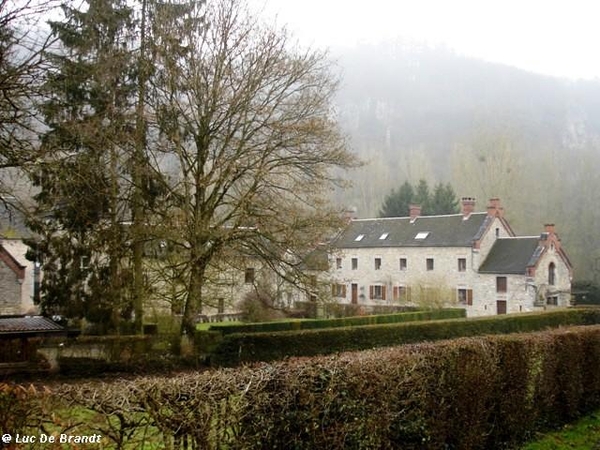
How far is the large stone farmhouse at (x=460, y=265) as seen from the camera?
35781mm

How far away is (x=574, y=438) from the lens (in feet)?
31.7

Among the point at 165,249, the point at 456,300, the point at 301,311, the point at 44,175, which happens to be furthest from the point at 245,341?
the point at 456,300

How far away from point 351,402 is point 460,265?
34.1 m

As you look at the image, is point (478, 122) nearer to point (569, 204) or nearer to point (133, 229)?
point (569, 204)

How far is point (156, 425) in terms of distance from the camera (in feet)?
15.6

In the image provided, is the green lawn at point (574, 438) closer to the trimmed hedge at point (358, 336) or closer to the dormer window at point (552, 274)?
the trimmed hedge at point (358, 336)

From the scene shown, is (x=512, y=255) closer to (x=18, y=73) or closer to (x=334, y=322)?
(x=334, y=322)

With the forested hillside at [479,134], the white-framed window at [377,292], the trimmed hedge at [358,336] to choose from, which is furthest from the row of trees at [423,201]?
the trimmed hedge at [358,336]

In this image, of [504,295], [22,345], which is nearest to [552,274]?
[504,295]

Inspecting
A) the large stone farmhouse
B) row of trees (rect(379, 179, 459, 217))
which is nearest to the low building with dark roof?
the large stone farmhouse

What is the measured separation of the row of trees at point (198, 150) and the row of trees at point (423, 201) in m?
35.1

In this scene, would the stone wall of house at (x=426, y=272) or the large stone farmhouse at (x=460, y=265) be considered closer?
the large stone farmhouse at (x=460, y=265)

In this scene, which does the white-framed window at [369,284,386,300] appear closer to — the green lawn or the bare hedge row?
the green lawn

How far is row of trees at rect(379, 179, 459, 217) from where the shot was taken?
51625 millimetres
